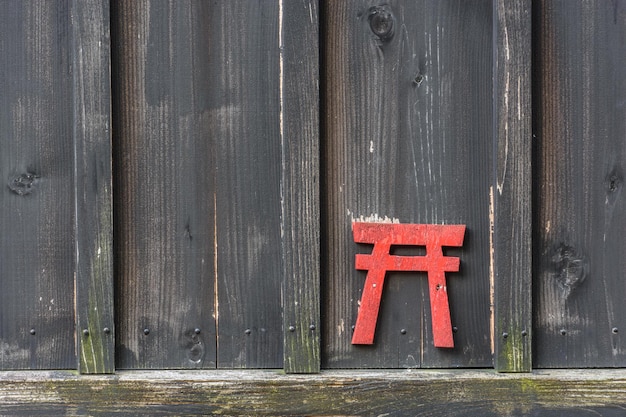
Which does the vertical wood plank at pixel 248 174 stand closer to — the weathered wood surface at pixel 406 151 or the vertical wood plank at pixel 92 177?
the weathered wood surface at pixel 406 151

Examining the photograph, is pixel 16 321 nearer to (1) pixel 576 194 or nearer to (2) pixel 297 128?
(2) pixel 297 128

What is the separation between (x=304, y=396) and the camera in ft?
6.27

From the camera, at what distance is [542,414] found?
1.91 meters

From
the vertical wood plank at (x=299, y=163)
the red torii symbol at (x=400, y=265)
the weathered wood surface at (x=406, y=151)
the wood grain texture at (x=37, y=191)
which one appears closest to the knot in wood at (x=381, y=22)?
the weathered wood surface at (x=406, y=151)

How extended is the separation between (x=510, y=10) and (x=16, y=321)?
1.77 meters

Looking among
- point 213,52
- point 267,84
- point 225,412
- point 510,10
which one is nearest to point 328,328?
point 225,412

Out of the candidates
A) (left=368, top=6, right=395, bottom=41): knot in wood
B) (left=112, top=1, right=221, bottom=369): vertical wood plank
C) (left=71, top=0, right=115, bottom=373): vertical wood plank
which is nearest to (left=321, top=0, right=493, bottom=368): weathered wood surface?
(left=368, top=6, right=395, bottom=41): knot in wood

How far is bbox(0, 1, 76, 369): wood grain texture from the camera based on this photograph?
1.98 meters

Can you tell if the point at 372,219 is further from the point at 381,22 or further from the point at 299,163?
the point at 381,22

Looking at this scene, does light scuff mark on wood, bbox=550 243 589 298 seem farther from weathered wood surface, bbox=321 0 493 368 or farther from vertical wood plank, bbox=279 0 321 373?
vertical wood plank, bbox=279 0 321 373

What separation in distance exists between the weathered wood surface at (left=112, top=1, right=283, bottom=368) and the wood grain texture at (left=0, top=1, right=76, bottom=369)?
18cm

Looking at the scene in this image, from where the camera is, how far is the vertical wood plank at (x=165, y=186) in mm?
1971

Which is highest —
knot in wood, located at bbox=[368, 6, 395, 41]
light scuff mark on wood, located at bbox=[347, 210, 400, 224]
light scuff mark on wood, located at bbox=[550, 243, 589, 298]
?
knot in wood, located at bbox=[368, 6, 395, 41]

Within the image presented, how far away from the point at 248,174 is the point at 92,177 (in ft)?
1.51
